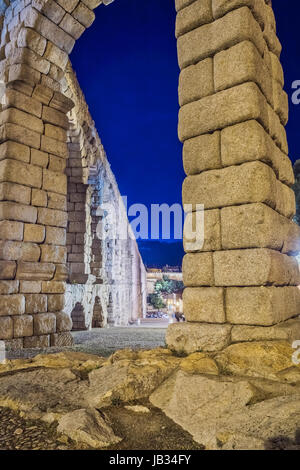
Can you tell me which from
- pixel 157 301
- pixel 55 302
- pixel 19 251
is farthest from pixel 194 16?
pixel 157 301

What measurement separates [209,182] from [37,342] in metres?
4.28

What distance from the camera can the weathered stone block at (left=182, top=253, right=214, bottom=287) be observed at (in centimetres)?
335

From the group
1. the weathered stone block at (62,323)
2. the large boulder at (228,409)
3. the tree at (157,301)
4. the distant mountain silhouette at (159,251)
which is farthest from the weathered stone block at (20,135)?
the distant mountain silhouette at (159,251)

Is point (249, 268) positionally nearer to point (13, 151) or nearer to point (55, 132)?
point (13, 151)

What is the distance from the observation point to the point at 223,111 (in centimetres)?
340

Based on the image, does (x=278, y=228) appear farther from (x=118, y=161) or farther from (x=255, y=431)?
(x=118, y=161)

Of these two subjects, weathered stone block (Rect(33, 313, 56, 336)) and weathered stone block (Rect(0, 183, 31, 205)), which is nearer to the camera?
weathered stone block (Rect(0, 183, 31, 205))

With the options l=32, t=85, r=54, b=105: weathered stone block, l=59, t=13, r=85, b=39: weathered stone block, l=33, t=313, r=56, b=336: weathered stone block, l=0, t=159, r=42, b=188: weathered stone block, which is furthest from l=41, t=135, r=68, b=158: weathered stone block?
l=33, t=313, r=56, b=336: weathered stone block

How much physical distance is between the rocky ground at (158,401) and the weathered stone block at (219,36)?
3.12 m

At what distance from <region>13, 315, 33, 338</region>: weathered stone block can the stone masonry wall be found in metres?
0.02

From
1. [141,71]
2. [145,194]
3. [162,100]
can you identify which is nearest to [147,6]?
[141,71]

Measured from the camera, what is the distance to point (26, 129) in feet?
20.1

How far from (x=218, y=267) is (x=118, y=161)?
76126mm

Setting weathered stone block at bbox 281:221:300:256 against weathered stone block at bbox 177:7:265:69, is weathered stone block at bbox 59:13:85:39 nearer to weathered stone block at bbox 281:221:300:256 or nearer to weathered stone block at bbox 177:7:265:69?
weathered stone block at bbox 177:7:265:69
